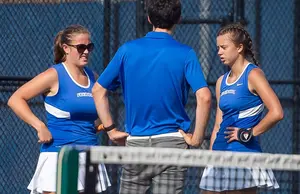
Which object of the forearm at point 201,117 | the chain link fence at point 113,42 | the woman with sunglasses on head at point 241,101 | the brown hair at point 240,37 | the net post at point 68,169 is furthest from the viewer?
the chain link fence at point 113,42

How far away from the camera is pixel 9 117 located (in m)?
7.83

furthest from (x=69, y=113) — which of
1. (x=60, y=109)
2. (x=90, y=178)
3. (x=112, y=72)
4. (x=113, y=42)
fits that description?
(x=113, y=42)

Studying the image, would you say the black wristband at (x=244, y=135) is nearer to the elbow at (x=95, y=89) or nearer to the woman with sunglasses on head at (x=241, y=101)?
the woman with sunglasses on head at (x=241, y=101)

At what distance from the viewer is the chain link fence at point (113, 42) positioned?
7777 millimetres

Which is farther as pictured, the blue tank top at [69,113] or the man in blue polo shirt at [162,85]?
the blue tank top at [69,113]

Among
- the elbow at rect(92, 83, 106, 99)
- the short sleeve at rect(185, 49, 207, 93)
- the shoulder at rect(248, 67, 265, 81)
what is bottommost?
the elbow at rect(92, 83, 106, 99)

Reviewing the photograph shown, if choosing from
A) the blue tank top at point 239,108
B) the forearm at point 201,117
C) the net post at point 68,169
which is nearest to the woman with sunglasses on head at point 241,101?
the blue tank top at point 239,108

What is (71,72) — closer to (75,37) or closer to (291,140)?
(75,37)

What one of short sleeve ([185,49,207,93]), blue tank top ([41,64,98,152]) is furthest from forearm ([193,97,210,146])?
blue tank top ([41,64,98,152])

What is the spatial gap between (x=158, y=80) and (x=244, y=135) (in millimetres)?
727

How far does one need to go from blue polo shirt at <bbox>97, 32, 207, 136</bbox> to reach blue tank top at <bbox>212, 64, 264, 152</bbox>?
0.43 meters

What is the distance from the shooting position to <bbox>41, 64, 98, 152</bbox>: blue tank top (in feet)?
18.5

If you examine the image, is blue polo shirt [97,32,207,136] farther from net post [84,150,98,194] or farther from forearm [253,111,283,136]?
net post [84,150,98,194]

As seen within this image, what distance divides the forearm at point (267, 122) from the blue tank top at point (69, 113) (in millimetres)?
1022
